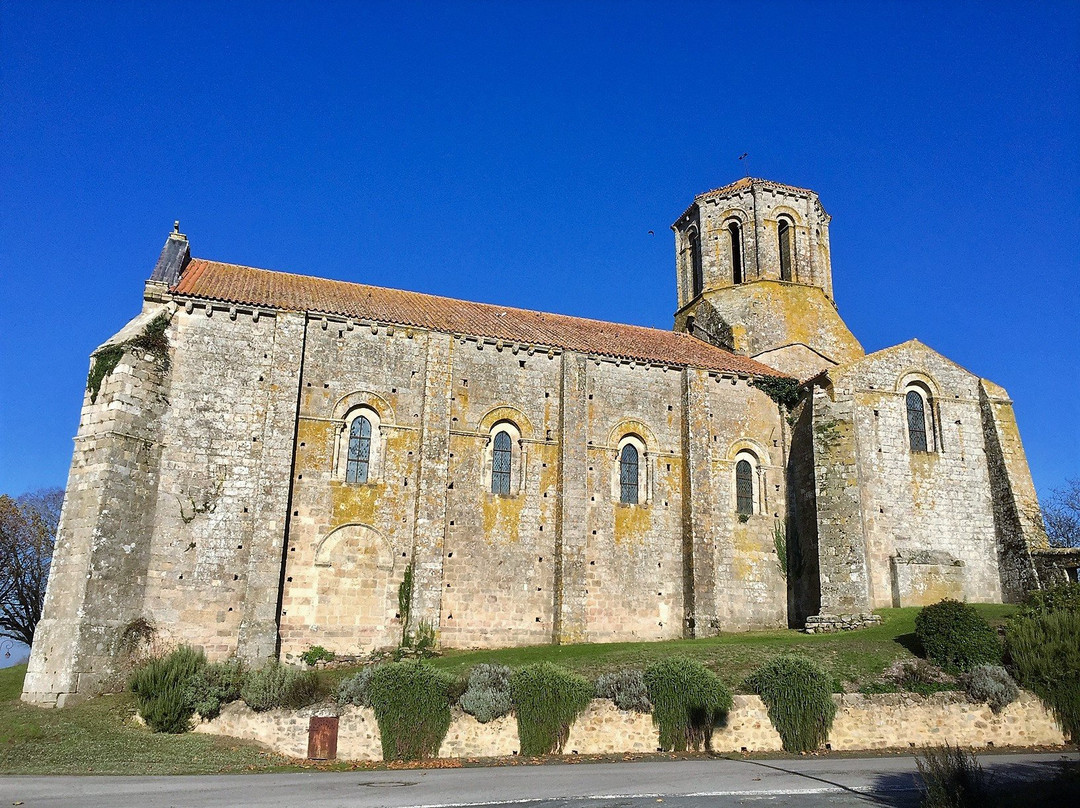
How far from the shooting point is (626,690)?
56.4ft

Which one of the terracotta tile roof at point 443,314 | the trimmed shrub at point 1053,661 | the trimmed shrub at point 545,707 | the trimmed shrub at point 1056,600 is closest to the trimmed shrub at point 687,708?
the trimmed shrub at point 545,707

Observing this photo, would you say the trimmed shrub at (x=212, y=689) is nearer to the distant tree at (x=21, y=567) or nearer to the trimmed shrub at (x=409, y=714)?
the trimmed shrub at (x=409, y=714)

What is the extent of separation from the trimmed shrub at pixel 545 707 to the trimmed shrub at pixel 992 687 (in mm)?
8400

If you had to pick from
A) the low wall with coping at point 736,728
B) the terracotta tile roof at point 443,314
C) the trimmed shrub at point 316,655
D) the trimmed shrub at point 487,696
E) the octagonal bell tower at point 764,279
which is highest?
the octagonal bell tower at point 764,279

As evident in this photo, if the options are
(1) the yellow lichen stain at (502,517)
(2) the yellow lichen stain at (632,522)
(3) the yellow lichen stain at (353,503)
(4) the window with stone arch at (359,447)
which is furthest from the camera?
(2) the yellow lichen stain at (632,522)

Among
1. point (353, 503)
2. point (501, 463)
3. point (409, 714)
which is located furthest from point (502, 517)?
point (409, 714)

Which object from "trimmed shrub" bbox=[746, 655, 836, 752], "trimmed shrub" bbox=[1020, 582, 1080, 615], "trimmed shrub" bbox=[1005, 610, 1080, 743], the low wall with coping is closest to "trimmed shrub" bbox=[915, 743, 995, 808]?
"trimmed shrub" bbox=[746, 655, 836, 752]

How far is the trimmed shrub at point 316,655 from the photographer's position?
20922mm

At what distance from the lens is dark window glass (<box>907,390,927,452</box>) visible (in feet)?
87.8

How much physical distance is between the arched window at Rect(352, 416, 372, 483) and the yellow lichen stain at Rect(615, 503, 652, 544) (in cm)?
776

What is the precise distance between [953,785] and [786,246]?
27.2m

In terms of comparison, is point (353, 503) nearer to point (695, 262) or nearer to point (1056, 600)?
point (1056, 600)

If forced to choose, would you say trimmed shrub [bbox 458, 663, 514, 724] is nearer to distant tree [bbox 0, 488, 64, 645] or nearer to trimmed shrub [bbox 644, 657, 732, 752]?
trimmed shrub [bbox 644, 657, 732, 752]

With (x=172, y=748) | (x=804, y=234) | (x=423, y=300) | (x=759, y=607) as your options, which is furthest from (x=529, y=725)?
(x=804, y=234)
